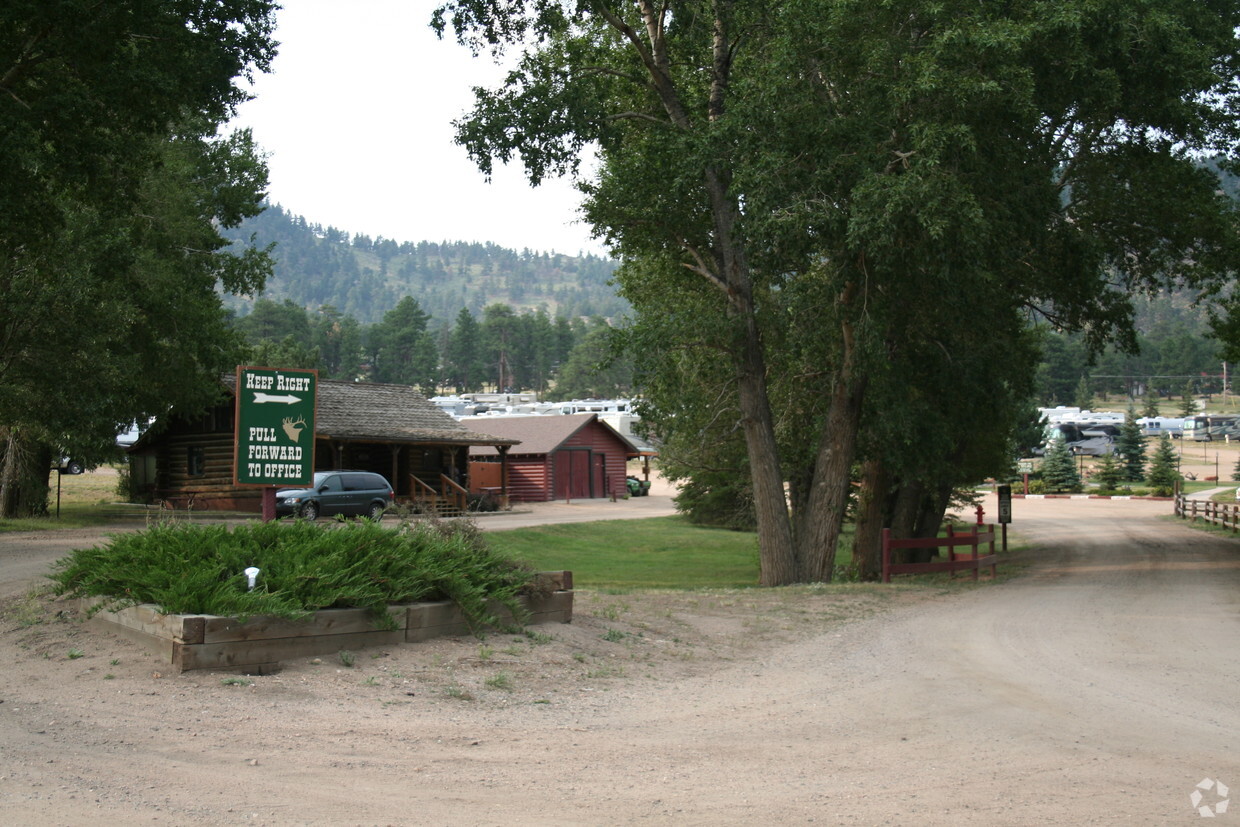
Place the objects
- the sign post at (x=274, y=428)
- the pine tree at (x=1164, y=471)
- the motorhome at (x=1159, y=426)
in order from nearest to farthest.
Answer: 1. the sign post at (x=274, y=428)
2. the pine tree at (x=1164, y=471)
3. the motorhome at (x=1159, y=426)

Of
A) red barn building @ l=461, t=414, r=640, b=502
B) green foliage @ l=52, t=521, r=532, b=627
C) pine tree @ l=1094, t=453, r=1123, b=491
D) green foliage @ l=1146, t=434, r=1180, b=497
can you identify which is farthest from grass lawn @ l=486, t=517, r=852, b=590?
pine tree @ l=1094, t=453, r=1123, b=491

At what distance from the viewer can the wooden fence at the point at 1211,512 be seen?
37350mm

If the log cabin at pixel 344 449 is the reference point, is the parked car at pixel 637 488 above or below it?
below

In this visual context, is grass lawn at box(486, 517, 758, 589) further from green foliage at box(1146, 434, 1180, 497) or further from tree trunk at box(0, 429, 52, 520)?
green foliage at box(1146, 434, 1180, 497)

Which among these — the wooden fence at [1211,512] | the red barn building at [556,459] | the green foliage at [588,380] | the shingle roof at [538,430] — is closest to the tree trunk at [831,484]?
the wooden fence at [1211,512]

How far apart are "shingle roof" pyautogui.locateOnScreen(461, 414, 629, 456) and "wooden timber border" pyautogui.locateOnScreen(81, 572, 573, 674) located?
153 feet

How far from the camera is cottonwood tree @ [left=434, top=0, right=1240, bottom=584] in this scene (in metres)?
16.8

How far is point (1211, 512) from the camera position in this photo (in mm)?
41844

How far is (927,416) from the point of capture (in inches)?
794

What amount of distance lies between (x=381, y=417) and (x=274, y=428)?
3124 centimetres

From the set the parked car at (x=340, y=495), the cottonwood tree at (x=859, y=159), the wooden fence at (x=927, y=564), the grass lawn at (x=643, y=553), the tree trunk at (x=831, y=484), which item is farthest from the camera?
the parked car at (x=340, y=495)

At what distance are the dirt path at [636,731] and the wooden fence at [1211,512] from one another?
28.1m

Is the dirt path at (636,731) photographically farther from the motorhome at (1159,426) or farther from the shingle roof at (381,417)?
the motorhome at (1159,426)

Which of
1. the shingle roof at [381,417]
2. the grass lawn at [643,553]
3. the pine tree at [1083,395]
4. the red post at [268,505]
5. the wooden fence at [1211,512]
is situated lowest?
the grass lawn at [643,553]
